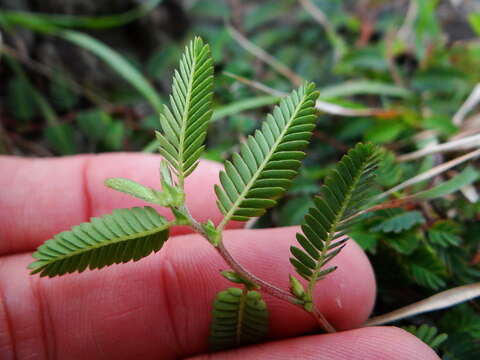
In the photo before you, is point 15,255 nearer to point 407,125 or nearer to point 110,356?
point 110,356

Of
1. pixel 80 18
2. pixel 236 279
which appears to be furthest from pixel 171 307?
pixel 80 18

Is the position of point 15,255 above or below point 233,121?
below

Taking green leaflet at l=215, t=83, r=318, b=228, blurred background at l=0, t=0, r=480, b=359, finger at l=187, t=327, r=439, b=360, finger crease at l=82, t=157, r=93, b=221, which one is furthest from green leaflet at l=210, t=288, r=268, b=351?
finger crease at l=82, t=157, r=93, b=221

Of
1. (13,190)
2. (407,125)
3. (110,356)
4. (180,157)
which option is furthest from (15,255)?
(407,125)

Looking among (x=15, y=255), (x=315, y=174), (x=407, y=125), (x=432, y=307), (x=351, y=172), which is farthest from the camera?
(x=407, y=125)

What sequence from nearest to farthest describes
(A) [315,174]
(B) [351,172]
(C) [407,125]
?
(B) [351,172] → (A) [315,174] → (C) [407,125]

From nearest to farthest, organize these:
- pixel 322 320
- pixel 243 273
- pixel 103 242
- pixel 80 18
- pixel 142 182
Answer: pixel 103 242
pixel 243 273
pixel 322 320
pixel 142 182
pixel 80 18

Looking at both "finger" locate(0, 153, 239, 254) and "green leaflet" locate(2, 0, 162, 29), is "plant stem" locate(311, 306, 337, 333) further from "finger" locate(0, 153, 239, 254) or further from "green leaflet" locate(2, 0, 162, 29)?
"green leaflet" locate(2, 0, 162, 29)

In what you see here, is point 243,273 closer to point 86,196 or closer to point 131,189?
point 131,189
